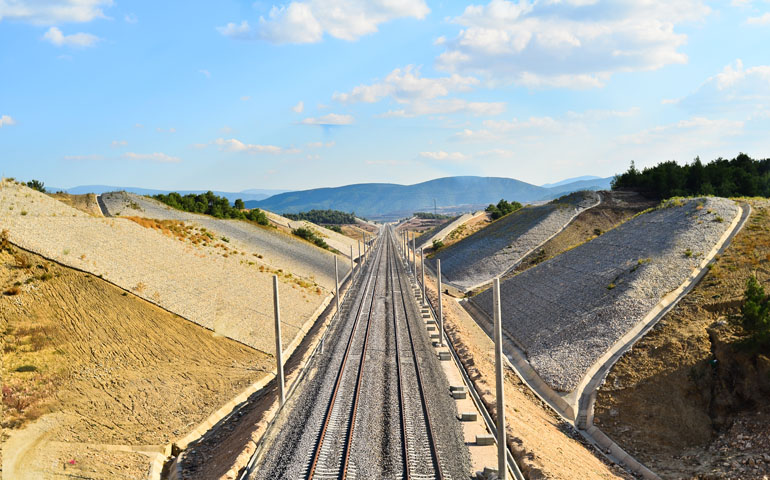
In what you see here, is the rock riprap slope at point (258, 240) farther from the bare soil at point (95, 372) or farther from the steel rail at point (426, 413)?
the steel rail at point (426, 413)

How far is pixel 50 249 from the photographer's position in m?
31.0

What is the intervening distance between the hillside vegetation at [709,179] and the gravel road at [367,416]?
61.5 meters

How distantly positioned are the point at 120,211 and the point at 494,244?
205 feet

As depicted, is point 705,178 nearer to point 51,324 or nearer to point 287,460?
point 287,460

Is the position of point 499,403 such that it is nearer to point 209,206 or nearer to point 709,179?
point 709,179

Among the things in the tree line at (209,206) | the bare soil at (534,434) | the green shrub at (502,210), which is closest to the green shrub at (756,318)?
the bare soil at (534,434)

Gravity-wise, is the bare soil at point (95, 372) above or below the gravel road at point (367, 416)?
above

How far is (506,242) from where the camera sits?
76.4m

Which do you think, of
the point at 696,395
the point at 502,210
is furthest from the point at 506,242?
the point at 502,210

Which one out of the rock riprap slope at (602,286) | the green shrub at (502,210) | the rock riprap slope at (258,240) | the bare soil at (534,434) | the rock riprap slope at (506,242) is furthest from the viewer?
the green shrub at (502,210)

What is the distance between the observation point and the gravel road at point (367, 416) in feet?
56.0

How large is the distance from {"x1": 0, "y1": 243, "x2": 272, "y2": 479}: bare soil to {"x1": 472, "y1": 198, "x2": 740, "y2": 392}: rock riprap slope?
20.1 m

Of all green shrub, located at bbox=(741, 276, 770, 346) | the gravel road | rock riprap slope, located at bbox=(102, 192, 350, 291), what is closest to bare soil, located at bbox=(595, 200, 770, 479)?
green shrub, located at bbox=(741, 276, 770, 346)

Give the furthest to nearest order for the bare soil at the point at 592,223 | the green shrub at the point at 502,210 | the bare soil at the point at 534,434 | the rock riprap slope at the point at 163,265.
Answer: the green shrub at the point at 502,210, the bare soil at the point at 592,223, the rock riprap slope at the point at 163,265, the bare soil at the point at 534,434
